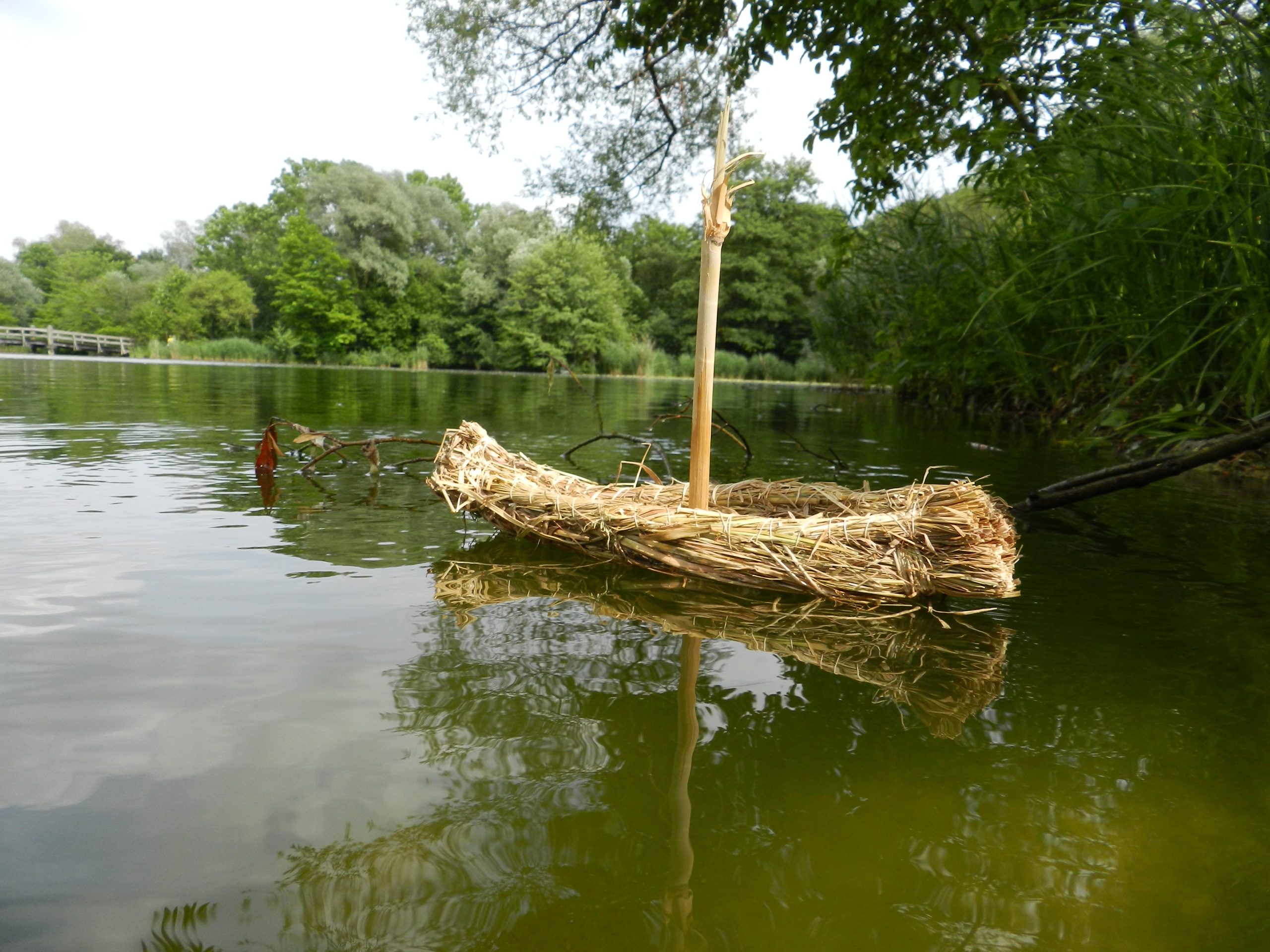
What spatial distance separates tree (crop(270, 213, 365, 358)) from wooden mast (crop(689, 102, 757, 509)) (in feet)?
156

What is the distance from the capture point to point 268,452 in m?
5.38

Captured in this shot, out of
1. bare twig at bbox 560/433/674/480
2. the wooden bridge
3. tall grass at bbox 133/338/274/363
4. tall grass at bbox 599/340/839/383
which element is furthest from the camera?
tall grass at bbox 133/338/274/363

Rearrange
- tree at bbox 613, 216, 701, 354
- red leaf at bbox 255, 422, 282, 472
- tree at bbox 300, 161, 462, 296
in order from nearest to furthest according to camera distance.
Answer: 1. red leaf at bbox 255, 422, 282, 472
2. tree at bbox 300, 161, 462, 296
3. tree at bbox 613, 216, 701, 354

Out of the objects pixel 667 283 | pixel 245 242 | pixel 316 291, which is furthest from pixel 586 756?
pixel 245 242

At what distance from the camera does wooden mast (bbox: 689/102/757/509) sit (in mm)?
3350

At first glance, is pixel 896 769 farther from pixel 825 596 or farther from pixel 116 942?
pixel 116 942

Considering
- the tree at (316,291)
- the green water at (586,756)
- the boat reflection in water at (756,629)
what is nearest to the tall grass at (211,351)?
the tree at (316,291)

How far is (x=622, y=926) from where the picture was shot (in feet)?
4.08

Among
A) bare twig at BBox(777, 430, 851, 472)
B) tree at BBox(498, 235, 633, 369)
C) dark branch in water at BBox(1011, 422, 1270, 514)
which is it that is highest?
tree at BBox(498, 235, 633, 369)

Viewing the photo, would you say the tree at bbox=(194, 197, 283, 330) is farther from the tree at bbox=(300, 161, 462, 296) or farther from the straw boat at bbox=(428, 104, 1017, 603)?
the straw boat at bbox=(428, 104, 1017, 603)

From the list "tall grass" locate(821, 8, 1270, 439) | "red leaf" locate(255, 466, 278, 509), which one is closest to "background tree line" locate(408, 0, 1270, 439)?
"tall grass" locate(821, 8, 1270, 439)

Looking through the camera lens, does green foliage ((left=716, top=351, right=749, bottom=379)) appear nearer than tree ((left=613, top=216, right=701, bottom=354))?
Yes

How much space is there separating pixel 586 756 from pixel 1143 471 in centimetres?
297

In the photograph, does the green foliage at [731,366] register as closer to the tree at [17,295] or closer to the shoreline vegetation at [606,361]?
the shoreline vegetation at [606,361]
